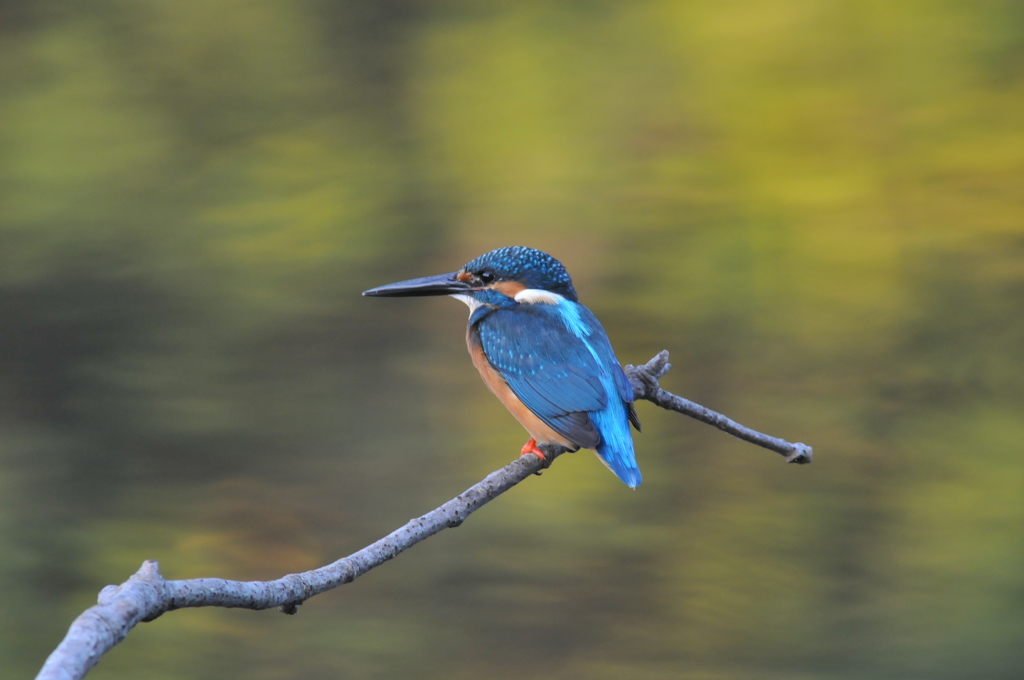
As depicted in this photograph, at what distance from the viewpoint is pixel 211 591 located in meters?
0.71

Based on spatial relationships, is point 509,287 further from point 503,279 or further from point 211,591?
point 211,591

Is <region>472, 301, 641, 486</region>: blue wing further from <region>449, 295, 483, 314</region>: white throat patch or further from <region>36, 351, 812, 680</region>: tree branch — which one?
<region>36, 351, 812, 680</region>: tree branch

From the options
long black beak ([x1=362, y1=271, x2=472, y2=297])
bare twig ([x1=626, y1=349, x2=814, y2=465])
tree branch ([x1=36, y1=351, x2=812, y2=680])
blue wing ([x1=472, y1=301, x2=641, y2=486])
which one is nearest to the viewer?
tree branch ([x1=36, y1=351, x2=812, y2=680])

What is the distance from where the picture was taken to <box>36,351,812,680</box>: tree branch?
573 mm

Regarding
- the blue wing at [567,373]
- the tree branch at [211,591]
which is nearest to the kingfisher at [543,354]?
the blue wing at [567,373]

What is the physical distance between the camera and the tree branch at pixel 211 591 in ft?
1.88

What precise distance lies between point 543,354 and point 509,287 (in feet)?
0.56

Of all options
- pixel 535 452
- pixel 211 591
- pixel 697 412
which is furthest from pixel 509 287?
pixel 211 591

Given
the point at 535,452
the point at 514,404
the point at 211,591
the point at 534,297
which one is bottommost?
the point at 211,591

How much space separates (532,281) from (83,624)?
44.8 inches

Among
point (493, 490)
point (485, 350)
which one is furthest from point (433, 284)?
point (493, 490)

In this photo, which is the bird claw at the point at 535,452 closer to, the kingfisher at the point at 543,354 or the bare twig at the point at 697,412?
the kingfisher at the point at 543,354

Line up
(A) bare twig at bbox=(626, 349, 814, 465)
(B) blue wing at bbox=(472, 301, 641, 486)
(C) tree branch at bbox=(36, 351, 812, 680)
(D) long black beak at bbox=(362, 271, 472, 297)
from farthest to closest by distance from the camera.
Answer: (D) long black beak at bbox=(362, 271, 472, 297)
(B) blue wing at bbox=(472, 301, 641, 486)
(A) bare twig at bbox=(626, 349, 814, 465)
(C) tree branch at bbox=(36, 351, 812, 680)

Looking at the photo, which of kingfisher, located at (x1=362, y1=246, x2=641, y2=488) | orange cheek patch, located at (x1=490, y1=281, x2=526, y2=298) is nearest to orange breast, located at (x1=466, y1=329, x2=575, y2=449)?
kingfisher, located at (x1=362, y1=246, x2=641, y2=488)
